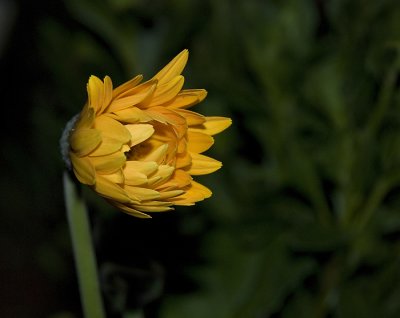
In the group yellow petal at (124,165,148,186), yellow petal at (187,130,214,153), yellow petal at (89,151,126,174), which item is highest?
yellow petal at (187,130,214,153)

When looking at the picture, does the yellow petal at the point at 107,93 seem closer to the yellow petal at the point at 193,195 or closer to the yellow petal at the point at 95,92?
the yellow petal at the point at 95,92

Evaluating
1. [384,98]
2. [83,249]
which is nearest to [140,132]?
[83,249]

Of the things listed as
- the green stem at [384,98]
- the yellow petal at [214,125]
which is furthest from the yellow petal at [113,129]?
the green stem at [384,98]

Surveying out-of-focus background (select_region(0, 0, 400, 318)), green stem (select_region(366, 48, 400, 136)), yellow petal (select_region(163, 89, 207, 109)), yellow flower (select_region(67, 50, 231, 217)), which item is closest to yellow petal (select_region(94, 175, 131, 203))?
yellow flower (select_region(67, 50, 231, 217))

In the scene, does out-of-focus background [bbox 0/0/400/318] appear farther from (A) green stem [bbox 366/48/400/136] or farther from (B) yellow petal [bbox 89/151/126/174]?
(B) yellow petal [bbox 89/151/126/174]

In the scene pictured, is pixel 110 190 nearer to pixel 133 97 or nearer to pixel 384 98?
pixel 133 97

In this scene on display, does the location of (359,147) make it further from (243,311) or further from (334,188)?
(243,311)
